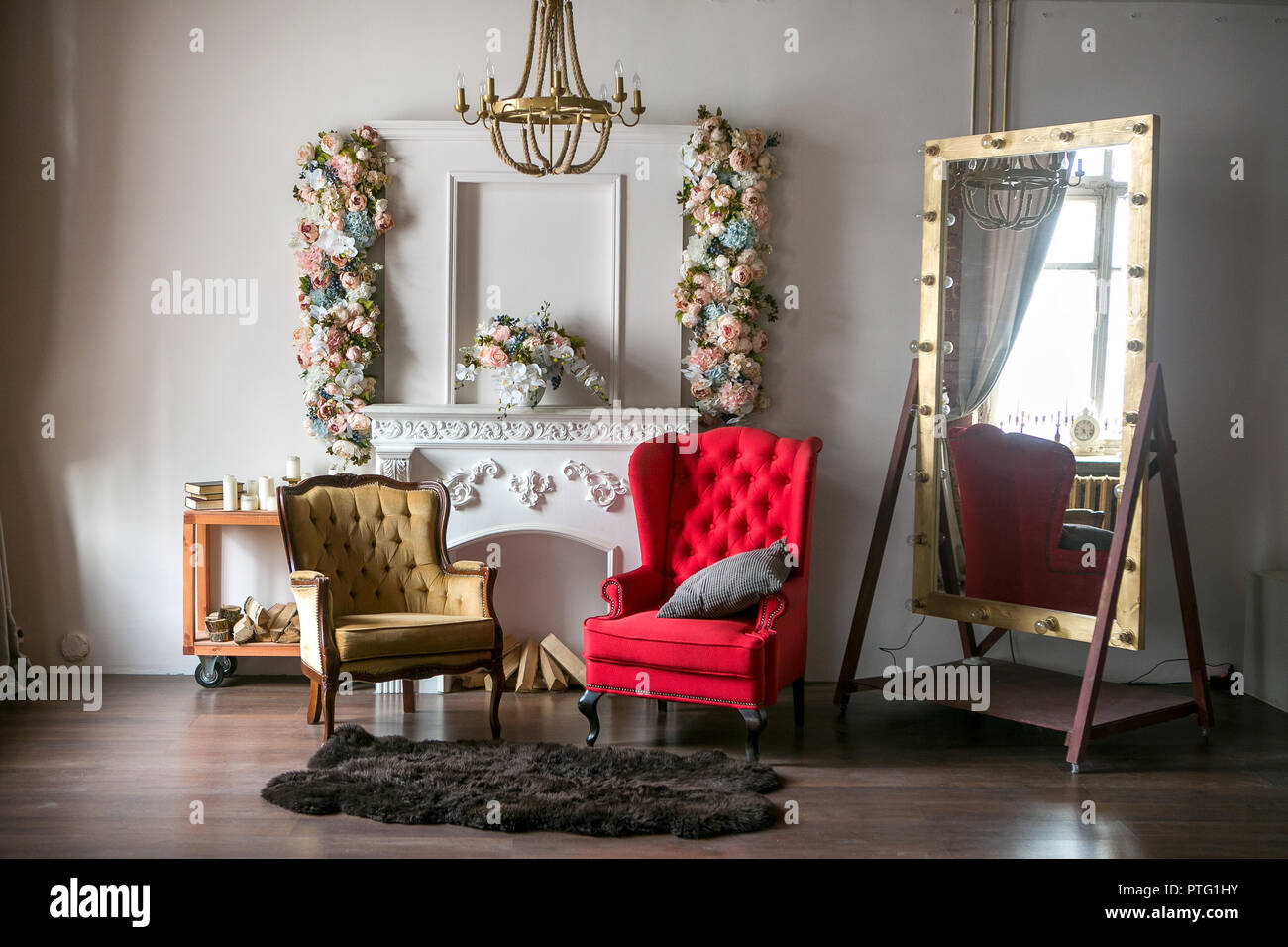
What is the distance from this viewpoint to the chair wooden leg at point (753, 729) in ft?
13.2

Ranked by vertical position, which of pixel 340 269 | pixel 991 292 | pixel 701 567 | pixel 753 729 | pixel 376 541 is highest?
pixel 340 269

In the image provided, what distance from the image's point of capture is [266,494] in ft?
16.7

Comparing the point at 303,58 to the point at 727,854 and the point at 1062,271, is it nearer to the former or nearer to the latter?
the point at 1062,271

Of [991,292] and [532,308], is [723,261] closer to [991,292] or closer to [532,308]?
[532,308]

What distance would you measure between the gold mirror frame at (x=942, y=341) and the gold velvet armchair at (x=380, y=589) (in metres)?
1.89

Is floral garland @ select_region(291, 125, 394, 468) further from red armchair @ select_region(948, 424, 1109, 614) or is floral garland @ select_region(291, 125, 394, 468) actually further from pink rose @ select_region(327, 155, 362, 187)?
red armchair @ select_region(948, 424, 1109, 614)

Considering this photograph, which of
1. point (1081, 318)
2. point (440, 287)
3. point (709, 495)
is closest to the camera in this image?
point (1081, 318)

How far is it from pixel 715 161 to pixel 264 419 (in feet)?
7.96

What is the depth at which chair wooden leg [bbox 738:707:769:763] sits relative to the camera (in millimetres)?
4020

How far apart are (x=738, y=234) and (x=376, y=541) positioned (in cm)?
212

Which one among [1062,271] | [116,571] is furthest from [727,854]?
[116,571]

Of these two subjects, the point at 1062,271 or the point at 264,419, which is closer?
the point at 1062,271

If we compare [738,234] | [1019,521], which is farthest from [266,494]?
[1019,521]

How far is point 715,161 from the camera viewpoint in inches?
200
